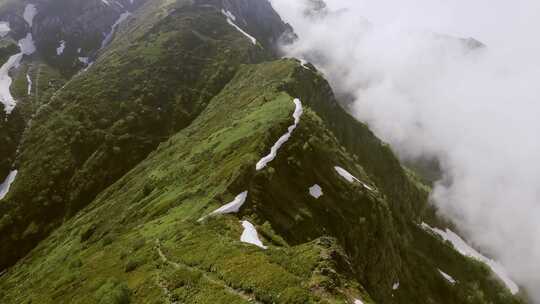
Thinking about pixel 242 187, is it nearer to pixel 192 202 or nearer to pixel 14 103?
pixel 192 202

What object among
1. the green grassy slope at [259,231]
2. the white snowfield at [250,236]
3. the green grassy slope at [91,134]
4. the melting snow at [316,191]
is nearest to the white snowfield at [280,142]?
the green grassy slope at [259,231]

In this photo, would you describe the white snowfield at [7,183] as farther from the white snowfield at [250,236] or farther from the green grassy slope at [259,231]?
the white snowfield at [250,236]

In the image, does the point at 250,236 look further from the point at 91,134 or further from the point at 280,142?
the point at 91,134

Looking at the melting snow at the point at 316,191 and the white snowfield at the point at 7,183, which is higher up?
the melting snow at the point at 316,191

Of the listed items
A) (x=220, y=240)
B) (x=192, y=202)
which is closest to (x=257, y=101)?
(x=192, y=202)

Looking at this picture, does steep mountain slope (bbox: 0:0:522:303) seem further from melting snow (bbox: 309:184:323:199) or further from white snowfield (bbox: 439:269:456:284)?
white snowfield (bbox: 439:269:456:284)
